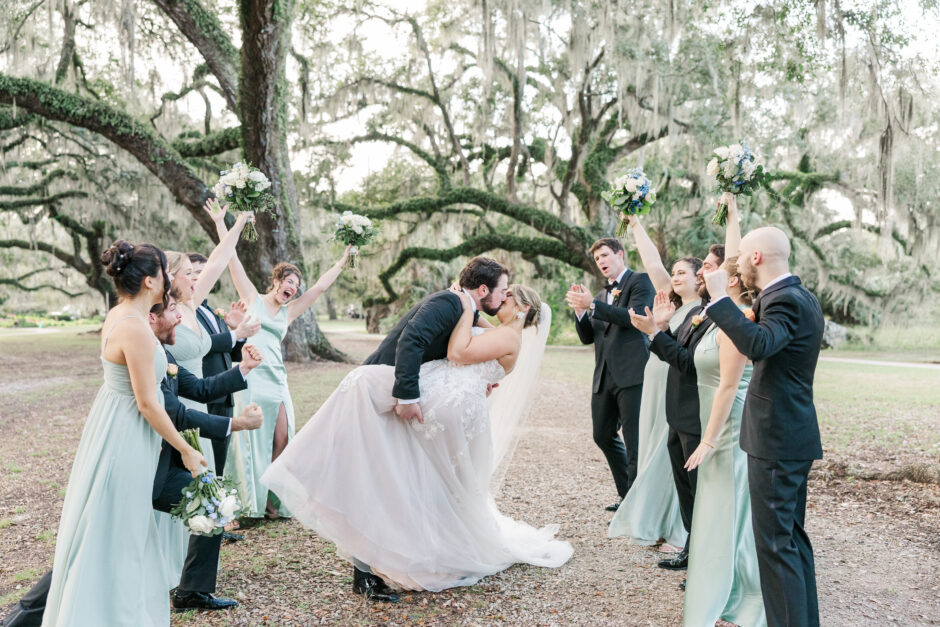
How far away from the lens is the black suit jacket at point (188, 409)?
9.37ft

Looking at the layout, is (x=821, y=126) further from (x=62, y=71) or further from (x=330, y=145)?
(x=62, y=71)

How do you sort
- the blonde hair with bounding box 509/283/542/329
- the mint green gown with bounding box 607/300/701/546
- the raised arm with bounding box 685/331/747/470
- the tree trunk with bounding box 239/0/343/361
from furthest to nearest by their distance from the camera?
the tree trunk with bounding box 239/0/343/361 → the mint green gown with bounding box 607/300/701/546 → the blonde hair with bounding box 509/283/542/329 → the raised arm with bounding box 685/331/747/470

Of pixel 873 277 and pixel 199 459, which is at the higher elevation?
pixel 873 277

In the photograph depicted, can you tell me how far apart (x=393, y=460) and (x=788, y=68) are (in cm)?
795

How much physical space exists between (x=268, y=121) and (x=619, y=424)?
10029 mm

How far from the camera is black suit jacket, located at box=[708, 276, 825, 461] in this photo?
8.81 ft

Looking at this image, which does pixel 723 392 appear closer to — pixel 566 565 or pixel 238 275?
pixel 566 565

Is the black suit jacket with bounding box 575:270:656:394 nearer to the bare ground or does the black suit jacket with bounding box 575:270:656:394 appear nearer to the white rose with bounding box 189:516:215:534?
the bare ground

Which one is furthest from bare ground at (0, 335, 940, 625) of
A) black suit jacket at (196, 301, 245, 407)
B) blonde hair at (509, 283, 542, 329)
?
blonde hair at (509, 283, 542, 329)

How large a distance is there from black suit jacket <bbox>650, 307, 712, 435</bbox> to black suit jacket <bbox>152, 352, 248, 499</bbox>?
2.21 meters

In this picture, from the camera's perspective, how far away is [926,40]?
8562mm

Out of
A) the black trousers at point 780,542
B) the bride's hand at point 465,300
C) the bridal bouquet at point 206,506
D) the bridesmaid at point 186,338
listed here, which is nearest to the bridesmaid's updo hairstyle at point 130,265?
the bridesmaid at point 186,338

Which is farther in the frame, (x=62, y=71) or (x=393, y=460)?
(x=62, y=71)

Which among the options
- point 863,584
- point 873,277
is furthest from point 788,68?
point 873,277
